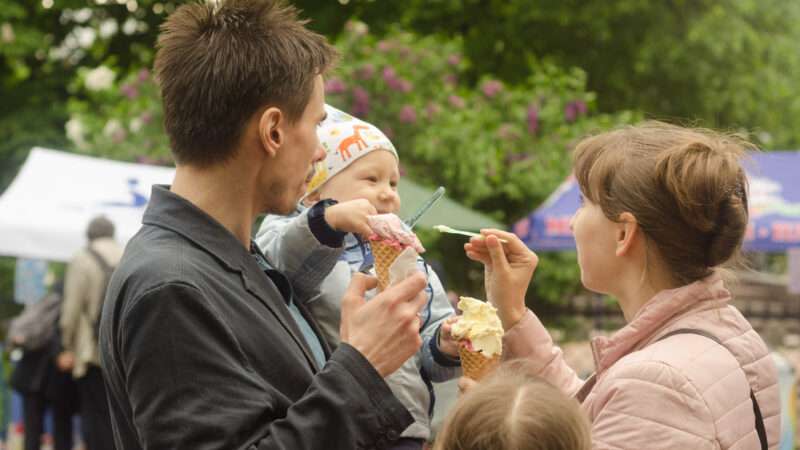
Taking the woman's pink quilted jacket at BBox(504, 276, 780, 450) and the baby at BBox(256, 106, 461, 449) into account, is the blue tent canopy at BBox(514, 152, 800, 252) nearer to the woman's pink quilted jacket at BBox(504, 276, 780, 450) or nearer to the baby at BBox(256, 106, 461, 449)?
the baby at BBox(256, 106, 461, 449)

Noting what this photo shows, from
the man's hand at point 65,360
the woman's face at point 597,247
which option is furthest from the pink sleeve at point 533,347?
the man's hand at point 65,360

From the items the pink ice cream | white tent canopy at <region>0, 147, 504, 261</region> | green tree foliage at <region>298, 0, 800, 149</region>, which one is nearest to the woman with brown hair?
the pink ice cream

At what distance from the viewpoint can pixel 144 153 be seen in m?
15.7

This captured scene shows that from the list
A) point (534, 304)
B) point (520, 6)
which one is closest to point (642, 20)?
point (520, 6)

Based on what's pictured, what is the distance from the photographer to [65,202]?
36.0ft

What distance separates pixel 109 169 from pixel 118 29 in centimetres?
741

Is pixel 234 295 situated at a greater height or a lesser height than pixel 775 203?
greater

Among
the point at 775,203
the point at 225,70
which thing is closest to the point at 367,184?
the point at 225,70

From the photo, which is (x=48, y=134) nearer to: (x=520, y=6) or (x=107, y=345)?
(x=520, y=6)

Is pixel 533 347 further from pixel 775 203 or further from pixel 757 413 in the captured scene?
pixel 775 203

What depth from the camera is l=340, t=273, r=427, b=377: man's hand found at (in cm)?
235

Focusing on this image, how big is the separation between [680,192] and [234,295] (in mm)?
1083

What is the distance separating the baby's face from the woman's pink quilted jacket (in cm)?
105

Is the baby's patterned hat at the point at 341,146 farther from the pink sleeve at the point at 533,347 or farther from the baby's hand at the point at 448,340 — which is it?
the pink sleeve at the point at 533,347
